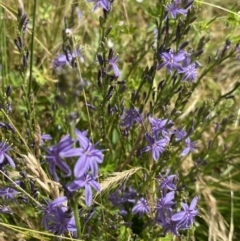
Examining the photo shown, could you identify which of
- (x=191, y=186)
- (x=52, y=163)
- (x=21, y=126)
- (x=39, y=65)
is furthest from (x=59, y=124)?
(x=52, y=163)

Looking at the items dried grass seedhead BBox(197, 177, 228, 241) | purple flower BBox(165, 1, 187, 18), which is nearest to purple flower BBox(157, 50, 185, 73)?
purple flower BBox(165, 1, 187, 18)

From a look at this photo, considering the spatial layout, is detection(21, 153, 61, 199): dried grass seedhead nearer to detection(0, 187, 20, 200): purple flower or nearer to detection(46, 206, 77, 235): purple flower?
detection(46, 206, 77, 235): purple flower

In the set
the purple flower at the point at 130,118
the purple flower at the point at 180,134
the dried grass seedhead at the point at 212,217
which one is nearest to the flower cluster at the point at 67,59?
the purple flower at the point at 130,118

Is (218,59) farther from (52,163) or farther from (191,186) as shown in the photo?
(52,163)

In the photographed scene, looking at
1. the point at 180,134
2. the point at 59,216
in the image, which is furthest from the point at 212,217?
the point at 59,216

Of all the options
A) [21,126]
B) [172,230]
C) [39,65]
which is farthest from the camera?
[39,65]

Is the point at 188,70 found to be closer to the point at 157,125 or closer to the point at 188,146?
the point at 157,125

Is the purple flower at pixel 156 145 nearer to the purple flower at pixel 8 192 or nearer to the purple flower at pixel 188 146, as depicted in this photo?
the purple flower at pixel 188 146
